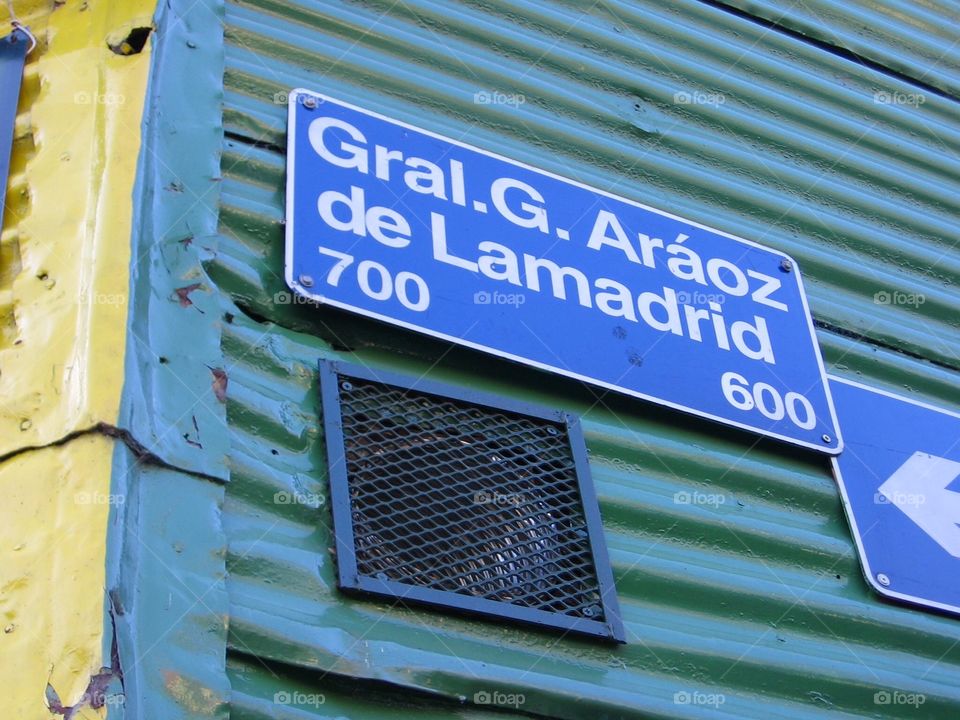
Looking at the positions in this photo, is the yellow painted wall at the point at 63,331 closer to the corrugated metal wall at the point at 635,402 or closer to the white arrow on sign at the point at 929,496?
the corrugated metal wall at the point at 635,402

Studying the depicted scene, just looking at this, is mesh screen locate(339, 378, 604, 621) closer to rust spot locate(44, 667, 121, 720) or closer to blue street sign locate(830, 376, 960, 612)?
rust spot locate(44, 667, 121, 720)

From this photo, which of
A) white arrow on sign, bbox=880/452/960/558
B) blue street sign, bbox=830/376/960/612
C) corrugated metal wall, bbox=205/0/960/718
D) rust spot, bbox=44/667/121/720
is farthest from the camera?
white arrow on sign, bbox=880/452/960/558

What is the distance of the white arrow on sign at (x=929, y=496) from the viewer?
2982mm

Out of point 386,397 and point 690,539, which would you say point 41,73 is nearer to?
point 386,397

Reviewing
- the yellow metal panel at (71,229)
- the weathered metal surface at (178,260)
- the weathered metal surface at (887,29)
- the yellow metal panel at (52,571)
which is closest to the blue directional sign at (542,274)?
the weathered metal surface at (178,260)

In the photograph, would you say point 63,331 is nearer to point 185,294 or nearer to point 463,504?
point 185,294

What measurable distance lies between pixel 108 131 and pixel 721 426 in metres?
1.33

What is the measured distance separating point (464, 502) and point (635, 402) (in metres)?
0.51

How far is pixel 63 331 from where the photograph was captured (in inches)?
85.7

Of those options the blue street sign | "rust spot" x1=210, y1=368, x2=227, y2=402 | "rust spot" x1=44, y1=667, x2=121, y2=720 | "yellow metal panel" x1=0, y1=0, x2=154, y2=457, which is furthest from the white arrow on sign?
"rust spot" x1=44, y1=667, x2=121, y2=720

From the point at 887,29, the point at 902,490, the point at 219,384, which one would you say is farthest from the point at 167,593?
the point at 887,29

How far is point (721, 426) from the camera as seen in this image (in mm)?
2863

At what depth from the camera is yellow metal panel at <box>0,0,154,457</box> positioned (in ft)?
6.89

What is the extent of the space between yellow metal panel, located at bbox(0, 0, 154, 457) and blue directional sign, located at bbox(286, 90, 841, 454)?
1.08 feet
